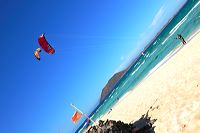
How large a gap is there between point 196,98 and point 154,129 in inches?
108

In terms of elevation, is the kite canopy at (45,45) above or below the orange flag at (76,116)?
above

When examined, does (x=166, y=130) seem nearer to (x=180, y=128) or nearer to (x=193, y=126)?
(x=180, y=128)

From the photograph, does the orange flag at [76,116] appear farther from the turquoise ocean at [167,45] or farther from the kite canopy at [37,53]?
the turquoise ocean at [167,45]

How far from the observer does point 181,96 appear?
1498 centimetres

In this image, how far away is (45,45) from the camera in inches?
1022

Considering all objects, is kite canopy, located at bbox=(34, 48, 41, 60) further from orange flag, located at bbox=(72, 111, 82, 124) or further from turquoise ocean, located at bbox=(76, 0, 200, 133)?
turquoise ocean, located at bbox=(76, 0, 200, 133)

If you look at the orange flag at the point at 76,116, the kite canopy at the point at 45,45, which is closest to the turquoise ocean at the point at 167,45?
the kite canopy at the point at 45,45

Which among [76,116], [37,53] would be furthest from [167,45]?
→ [76,116]

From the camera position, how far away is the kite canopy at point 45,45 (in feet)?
83.9

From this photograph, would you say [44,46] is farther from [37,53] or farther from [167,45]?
[167,45]

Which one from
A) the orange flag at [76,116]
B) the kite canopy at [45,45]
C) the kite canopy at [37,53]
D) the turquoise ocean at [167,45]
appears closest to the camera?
the orange flag at [76,116]

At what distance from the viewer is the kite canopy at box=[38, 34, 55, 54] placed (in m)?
25.6

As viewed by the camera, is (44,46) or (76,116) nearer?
(76,116)

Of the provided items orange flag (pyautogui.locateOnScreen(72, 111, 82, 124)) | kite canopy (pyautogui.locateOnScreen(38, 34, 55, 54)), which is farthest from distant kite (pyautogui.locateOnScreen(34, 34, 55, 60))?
orange flag (pyautogui.locateOnScreen(72, 111, 82, 124))
